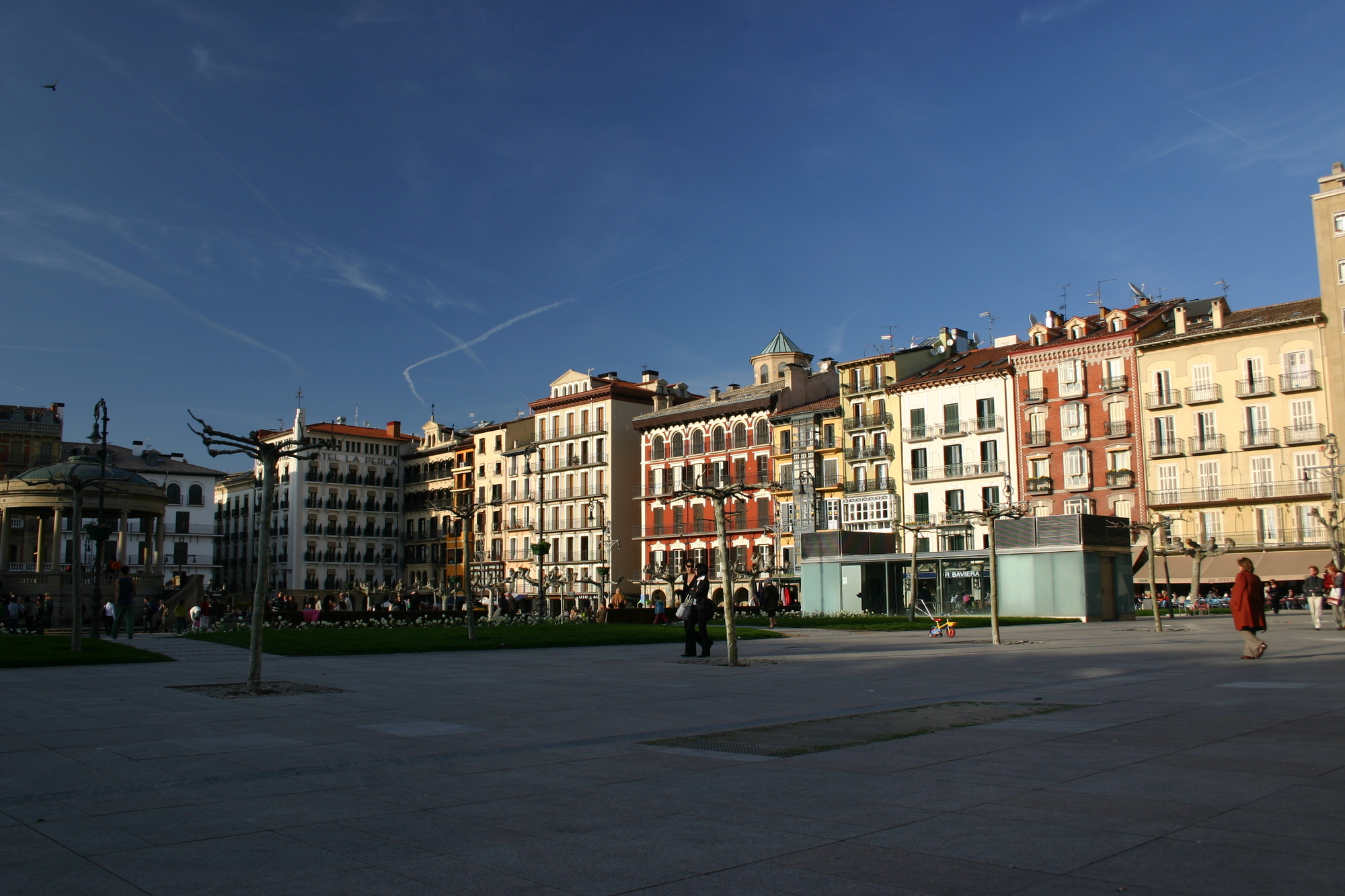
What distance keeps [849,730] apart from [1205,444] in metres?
60.0

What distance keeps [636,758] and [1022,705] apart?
572 centimetres

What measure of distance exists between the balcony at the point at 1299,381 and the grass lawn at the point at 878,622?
2631cm

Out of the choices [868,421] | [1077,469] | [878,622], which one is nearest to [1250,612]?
[878,622]

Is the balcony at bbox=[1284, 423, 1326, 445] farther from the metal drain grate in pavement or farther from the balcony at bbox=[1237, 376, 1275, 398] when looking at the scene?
the metal drain grate in pavement

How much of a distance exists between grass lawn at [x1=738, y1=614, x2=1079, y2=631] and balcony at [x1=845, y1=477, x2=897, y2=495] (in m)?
28.5

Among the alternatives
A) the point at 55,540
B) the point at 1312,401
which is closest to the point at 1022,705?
the point at 1312,401

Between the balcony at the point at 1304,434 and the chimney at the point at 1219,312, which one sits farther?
the chimney at the point at 1219,312

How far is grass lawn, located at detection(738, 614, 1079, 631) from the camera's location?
3634 cm

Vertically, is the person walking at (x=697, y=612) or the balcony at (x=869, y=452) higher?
the balcony at (x=869, y=452)

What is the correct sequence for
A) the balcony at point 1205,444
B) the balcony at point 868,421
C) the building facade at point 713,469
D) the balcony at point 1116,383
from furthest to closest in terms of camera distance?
the building facade at point 713,469 < the balcony at point 868,421 < the balcony at point 1116,383 < the balcony at point 1205,444

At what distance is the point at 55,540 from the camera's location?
202 feet

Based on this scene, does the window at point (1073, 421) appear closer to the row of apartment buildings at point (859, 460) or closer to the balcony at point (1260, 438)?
the row of apartment buildings at point (859, 460)

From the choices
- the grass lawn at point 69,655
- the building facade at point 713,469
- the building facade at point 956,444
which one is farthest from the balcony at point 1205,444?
the grass lawn at point 69,655

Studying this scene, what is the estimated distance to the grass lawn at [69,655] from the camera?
64.1 feet
